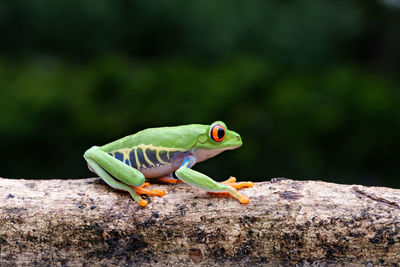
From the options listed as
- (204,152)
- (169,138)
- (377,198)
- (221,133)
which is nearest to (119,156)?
(169,138)

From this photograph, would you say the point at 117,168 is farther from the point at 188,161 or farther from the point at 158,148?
the point at 188,161

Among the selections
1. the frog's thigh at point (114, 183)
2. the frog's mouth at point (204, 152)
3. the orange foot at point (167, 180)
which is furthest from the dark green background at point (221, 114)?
the frog's thigh at point (114, 183)

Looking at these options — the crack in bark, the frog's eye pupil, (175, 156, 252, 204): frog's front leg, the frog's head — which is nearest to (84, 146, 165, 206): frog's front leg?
(175, 156, 252, 204): frog's front leg

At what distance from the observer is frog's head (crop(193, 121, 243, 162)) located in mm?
2695

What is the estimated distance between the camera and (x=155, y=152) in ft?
8.95

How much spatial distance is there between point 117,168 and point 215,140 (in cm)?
54

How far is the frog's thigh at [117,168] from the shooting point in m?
2.62

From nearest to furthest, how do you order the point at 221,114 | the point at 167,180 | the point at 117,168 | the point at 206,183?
the point at 206,183 → the point at 117,168 → the point at 167,180 → the point at 221,114

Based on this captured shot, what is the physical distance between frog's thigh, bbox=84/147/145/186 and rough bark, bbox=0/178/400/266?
15 centimetres

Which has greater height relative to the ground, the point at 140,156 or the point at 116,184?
the point at 140,156

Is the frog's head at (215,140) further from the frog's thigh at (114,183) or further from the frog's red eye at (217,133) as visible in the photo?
the frog's thigh at (114,183)

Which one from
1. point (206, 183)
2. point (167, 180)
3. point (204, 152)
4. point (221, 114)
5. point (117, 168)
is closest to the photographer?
point (206, 183)

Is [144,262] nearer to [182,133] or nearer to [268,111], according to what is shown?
[182,133]

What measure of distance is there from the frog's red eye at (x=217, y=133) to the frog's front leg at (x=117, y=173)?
407mm
